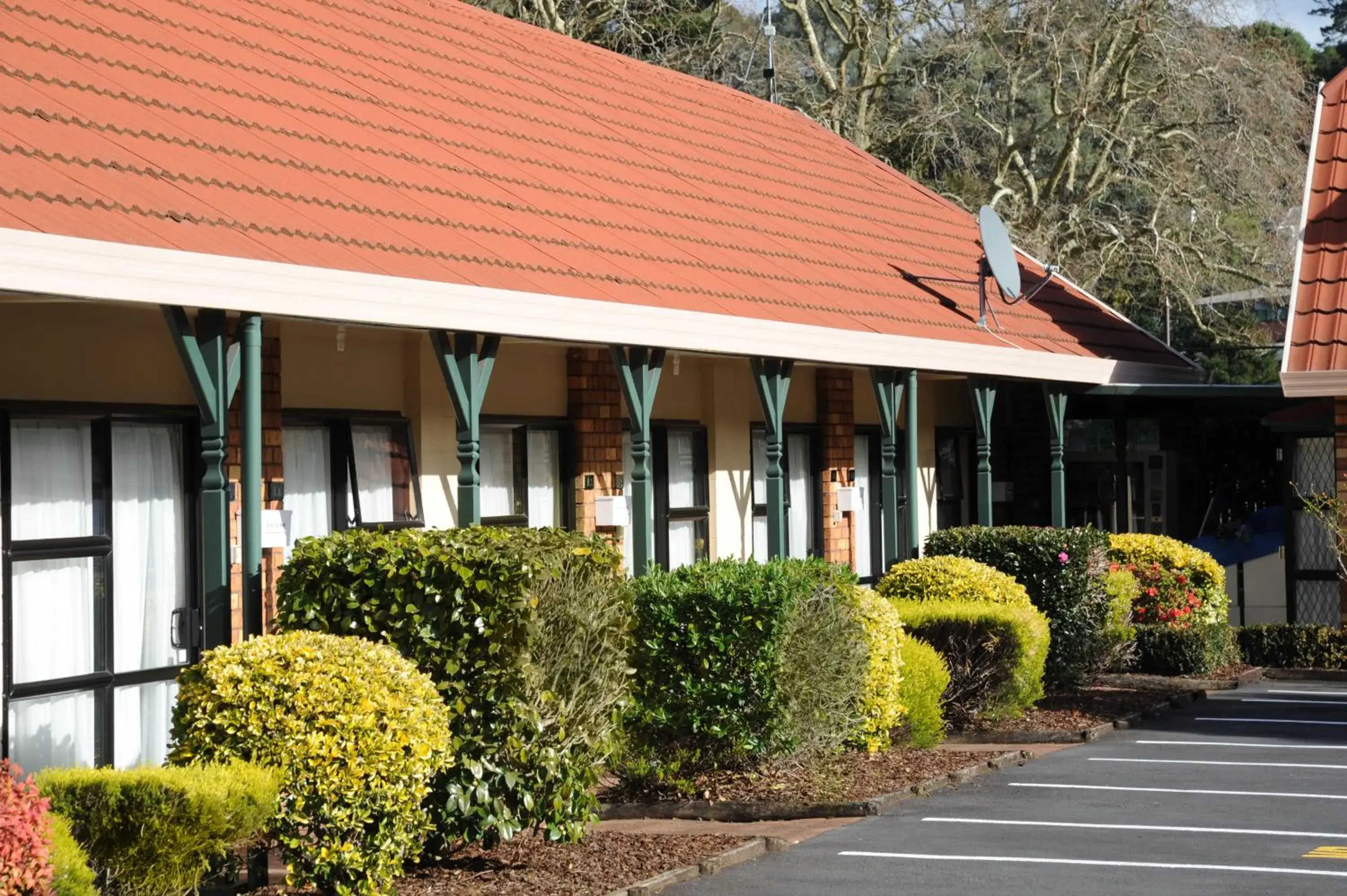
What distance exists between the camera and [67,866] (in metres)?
6.47

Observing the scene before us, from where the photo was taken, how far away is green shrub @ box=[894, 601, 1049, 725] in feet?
45.0

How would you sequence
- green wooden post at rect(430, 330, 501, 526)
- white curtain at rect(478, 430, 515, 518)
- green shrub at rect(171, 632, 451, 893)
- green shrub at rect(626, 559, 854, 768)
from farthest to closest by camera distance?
white curtain at rect(478, 430, 515, 518) < green wooden post at rect(430, 330, 501, 526) < green shrub at rect(626, 559, 854, 768) < green shrub at rect(171, 632, 451, 893)

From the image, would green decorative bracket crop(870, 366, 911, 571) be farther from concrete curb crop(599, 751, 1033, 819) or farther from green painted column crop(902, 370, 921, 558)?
concrete curb crop(599, 751, 1033, 819)

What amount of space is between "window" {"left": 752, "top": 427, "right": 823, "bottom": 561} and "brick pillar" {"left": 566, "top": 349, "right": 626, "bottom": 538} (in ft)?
8.91

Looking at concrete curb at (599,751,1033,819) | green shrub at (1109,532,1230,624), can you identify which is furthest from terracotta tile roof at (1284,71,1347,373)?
concrete curb at (599,751,1033,819)

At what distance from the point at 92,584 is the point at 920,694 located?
223 inches

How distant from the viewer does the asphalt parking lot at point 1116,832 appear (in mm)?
8797

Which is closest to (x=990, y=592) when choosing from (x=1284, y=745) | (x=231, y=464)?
(x=1284, y=745)

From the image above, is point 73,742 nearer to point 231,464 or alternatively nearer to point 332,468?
point 231,464

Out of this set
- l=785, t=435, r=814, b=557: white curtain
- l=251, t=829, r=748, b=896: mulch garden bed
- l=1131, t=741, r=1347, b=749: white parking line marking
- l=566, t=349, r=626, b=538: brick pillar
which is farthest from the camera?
l=785, t=435, r=814, b=557: white curtain

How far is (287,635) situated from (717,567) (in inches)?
137

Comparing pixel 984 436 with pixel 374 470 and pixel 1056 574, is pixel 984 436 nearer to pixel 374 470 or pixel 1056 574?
pixel 1056 574

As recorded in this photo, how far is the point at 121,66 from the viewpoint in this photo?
1203 cm

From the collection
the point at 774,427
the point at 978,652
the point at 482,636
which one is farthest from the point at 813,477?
the point at 482,636
